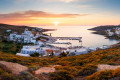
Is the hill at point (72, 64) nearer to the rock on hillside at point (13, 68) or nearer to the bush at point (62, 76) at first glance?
the bush at point (62, 76)

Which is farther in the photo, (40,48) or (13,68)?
(40,48)

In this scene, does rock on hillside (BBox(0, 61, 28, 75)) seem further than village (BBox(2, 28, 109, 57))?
No

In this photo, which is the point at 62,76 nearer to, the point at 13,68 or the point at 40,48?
the point at 13,68

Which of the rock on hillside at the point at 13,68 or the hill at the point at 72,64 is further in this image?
the hill at the point at 72,64

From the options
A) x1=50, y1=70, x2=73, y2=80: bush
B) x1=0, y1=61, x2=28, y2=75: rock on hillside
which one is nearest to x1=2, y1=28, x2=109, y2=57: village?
x1=0, y1=61, x2=28, y2=75: rock on hillside

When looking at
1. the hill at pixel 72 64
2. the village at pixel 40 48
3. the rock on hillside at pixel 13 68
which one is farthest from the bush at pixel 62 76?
the village at pixel 40 48

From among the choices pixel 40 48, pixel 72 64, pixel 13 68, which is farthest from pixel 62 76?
pixel 40 48

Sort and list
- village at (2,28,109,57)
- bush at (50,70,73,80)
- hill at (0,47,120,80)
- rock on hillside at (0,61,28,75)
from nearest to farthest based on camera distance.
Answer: rock on hillside at (0,61,28,75)
bush at (50,70,73,80)
hill at (0,47,120,80)
village at (2,28,109,57)

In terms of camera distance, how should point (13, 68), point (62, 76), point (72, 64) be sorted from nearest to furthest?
point (13, 68) → point (62, 76) → point (72, 64)

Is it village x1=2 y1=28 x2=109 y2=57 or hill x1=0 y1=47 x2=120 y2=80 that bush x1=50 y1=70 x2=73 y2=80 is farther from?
village x1=2 y1=28 x2=109 y2=57


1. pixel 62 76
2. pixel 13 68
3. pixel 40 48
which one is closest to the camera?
pixel 13 68

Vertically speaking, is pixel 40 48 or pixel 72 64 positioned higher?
pixel 72 64

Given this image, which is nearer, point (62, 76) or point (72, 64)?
point (62, 76)

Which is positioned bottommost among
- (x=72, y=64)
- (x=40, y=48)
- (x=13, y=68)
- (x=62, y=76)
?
(x=40, y=48)
